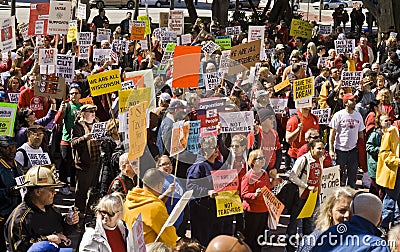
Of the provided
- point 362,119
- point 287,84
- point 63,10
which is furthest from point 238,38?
point 362,119

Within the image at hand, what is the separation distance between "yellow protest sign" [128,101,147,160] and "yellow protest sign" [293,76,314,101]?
418cm

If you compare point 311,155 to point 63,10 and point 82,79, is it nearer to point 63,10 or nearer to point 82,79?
point 82,79

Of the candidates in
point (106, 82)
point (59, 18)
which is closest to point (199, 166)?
point (106, 82)

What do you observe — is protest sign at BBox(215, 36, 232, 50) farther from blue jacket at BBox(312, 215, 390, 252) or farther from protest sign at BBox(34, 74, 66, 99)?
blue jacket at BBox(312, 215, 390, 252)

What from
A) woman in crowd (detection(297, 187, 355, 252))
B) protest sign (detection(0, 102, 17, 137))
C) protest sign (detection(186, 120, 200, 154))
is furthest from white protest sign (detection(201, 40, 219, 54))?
woman in crowd (detection(297, 187, 355, 252))

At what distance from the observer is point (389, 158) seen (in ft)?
32.7

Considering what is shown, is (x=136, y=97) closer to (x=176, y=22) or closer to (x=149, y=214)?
(x=149, y=214)

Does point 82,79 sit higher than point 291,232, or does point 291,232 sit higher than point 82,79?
point 82,79

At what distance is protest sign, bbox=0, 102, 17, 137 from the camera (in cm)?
962

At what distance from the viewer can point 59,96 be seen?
12.4m

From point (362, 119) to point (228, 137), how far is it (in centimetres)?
208

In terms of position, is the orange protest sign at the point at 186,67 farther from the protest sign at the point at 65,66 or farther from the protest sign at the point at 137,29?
the protest sign at the point at 137,29

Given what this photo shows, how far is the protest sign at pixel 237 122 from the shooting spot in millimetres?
9883

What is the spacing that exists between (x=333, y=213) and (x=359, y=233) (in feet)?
3.00
